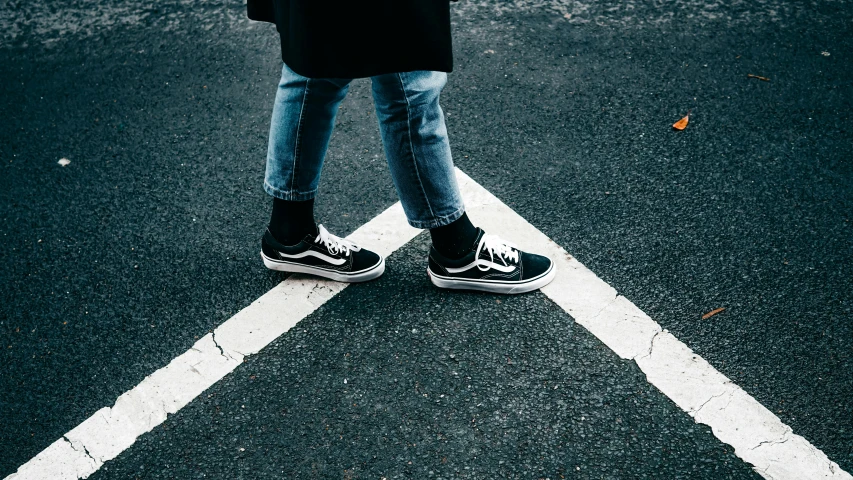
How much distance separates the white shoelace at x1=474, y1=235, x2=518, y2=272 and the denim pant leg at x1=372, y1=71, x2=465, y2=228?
0.52 feet

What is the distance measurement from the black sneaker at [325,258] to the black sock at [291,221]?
22 mm

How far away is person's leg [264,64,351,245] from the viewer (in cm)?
216

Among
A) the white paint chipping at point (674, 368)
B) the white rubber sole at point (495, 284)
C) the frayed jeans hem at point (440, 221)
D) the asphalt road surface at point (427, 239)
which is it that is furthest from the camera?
the white rubber sole at point (495, 284)

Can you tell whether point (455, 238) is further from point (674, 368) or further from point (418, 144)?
point (674, 368)

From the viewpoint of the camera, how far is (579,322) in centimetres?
237

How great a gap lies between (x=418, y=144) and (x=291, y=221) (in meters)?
0.59

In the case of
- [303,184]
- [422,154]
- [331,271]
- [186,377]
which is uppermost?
[422,154]

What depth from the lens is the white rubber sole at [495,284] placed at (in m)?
2.46

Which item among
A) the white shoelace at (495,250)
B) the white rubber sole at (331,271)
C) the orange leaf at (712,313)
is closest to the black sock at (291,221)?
the white rubber sole at (331,271)

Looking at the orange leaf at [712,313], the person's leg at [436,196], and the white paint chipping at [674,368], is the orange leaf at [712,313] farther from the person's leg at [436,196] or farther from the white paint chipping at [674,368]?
the person's leg at [436,196]

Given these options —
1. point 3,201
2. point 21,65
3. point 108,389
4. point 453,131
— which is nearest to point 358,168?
point 453,131

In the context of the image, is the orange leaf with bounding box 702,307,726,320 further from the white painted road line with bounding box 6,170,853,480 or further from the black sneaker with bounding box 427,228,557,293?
the black sneaker with bounding box 427,228,557,293

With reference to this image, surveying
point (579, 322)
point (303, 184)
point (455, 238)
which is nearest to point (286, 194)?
A: point (303, 184)

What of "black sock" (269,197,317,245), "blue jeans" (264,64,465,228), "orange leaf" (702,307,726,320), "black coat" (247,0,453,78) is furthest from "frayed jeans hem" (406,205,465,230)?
"orange leaf" (702,307,726,320)
